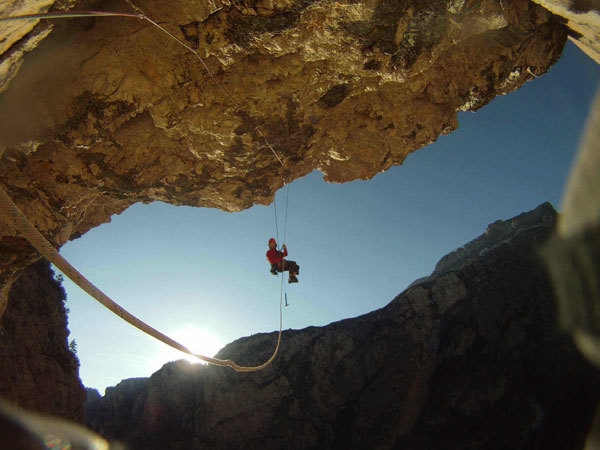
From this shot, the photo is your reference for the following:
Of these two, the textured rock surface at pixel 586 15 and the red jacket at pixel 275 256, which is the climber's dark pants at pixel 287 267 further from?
the textured rock surface at pixel 586 15

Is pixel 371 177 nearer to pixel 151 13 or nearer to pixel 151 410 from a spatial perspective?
pixel 151 13

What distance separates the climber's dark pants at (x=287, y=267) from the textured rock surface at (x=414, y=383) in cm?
1228

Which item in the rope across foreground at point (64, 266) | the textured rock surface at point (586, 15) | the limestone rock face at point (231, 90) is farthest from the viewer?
the limestone rock face at point (231, 90)

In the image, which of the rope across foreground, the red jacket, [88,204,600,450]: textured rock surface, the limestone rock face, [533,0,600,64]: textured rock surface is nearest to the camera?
the rope across foreground

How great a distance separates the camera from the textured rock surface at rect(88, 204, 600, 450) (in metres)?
17.8

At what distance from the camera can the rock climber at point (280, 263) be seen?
995 centimetres

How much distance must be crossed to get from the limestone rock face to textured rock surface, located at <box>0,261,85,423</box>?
6603mm

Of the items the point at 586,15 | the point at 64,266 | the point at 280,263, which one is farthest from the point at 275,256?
the point at 586,15

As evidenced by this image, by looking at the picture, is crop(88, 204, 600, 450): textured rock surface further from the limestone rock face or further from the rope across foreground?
the rope across foreground

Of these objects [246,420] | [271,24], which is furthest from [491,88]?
[246,420]

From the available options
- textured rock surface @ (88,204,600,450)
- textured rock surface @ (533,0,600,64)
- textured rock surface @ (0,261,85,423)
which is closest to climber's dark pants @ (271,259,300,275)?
textured rock surface @ (533,0,600,64)

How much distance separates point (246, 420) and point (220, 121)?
17.9 meters

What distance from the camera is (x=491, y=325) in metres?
19.4

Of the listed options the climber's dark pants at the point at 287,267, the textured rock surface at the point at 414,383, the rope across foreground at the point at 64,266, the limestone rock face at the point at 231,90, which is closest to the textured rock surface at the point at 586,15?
the limestone rock face at the point at 231,90
